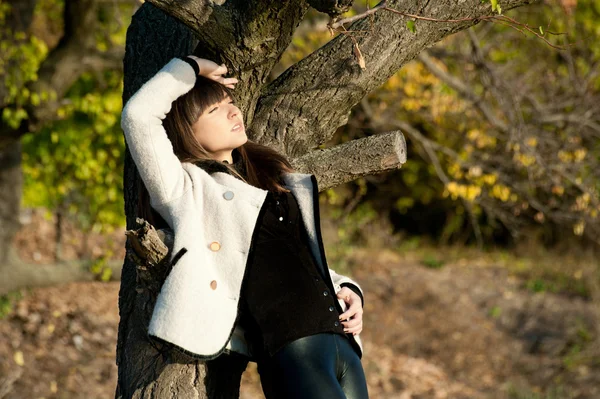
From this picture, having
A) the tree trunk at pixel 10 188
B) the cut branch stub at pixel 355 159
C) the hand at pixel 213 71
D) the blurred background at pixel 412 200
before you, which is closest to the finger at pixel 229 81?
the hand at pixel 213 71

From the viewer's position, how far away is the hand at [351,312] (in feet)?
8.57

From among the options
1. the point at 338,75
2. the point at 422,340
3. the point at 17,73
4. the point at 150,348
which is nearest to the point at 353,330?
the point at 150,348

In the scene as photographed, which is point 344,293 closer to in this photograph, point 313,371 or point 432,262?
point 313,371

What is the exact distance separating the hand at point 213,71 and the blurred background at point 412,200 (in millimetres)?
2681

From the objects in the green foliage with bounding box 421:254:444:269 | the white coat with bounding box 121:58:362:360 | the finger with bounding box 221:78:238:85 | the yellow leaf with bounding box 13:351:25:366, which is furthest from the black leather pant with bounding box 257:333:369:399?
the green foliage with bounding box 421:254:444:269

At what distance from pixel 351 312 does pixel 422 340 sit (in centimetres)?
581

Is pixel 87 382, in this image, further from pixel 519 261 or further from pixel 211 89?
pixel 519 261

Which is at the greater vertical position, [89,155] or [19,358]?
[89,155]

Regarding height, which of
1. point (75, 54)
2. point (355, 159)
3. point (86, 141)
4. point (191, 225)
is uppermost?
point (75, 54)

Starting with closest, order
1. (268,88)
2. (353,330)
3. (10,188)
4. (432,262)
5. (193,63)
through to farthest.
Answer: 1. (193,63)
2. (353,330)
3. (268,88)
4. (10,188)
5. (432,262)

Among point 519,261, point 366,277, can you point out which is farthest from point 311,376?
point 519,261

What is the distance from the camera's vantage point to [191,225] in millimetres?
2363

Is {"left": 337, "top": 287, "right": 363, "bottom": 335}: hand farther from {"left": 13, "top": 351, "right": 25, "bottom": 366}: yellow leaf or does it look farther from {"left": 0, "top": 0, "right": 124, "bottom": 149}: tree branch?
{"left": 13, "top": 351, "right": 25, "bottom": 366}: yellow leaf

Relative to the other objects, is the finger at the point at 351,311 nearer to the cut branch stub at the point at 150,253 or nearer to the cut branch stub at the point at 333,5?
the cut branch stub at the point at 150,253
